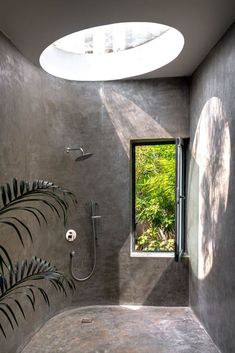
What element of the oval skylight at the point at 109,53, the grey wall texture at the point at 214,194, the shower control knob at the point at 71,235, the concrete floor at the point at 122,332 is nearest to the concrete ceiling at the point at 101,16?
the grey wall texture at the point at 214,194

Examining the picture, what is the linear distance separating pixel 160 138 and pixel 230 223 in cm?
143

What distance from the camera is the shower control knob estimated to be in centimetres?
321

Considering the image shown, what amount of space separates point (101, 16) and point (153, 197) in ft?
6.67

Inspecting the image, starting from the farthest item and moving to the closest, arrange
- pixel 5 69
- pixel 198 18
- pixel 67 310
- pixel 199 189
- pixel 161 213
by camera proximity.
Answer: pixel 161 213, pixel 67 310, pixel 199 189, pixel 5 69, pixel 198 18

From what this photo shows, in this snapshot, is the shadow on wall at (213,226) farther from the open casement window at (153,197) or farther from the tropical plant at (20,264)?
the tropical plant at (20,264)

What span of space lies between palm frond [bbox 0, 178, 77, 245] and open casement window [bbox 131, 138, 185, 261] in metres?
0.76

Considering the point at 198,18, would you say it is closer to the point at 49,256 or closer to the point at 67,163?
the point at 67,163

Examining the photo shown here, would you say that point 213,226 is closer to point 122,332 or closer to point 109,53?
point 122,332

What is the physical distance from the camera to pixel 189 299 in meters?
3.26

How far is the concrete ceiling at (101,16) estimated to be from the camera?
1.87 meters

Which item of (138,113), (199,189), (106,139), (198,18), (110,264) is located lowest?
(110,264)

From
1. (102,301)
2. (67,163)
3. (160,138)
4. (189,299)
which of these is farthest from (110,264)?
(160,138)

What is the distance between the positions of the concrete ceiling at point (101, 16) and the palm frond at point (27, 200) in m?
1.06

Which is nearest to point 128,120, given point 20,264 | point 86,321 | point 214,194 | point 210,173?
point 210,173
